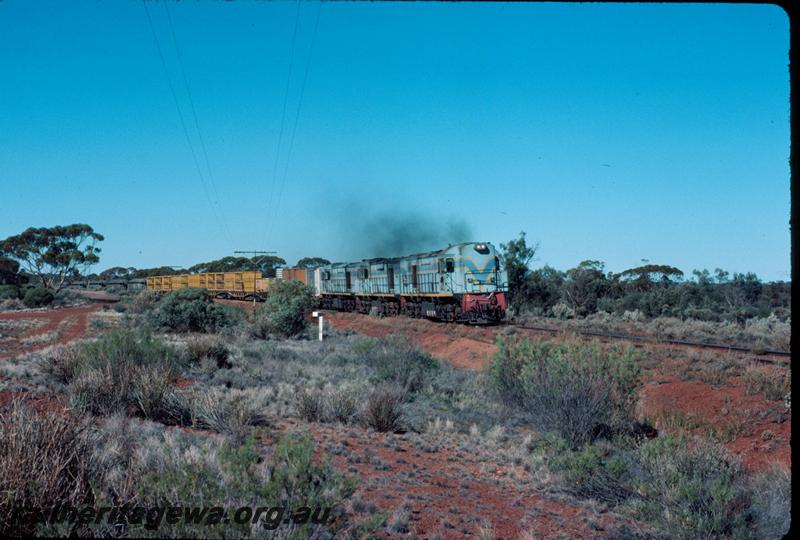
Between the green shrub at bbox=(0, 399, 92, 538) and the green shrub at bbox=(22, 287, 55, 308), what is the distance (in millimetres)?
55139

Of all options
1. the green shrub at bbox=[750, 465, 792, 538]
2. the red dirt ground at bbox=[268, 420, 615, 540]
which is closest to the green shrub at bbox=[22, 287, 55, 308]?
the red dirt ground at bbox=[268, 420, 615, 540]

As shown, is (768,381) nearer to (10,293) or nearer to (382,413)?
(382,413)

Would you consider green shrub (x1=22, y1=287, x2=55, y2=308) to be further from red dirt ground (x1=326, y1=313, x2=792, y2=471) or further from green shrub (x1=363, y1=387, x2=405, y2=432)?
green shrub (x1=363, y1=387, x2=405, y2=432)

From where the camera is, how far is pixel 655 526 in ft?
23.8

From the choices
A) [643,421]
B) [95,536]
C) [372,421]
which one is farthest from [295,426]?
[643,421]

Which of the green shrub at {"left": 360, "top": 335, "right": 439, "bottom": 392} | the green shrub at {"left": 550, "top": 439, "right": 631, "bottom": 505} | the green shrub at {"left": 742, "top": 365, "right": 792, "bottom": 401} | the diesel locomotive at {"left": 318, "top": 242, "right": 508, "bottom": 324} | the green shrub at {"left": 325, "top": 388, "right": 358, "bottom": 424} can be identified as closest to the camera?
the green shrub at {"left": 550, "top": 439, "right": 631, "bottom": 505}

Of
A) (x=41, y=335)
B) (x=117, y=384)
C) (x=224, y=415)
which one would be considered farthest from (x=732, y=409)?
(x=41, y=335)

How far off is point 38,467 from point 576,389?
29.8 ft

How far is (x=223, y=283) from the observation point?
67312 mm

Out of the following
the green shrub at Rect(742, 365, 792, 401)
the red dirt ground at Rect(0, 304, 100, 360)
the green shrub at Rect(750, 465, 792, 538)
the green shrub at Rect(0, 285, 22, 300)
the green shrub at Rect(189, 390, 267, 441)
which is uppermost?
the green shrub at Rect(0, 285, 22, 300)

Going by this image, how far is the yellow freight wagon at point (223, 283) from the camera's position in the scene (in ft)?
192

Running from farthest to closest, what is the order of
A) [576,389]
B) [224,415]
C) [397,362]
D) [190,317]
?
[190,317] → [397,362] → [576,389] → [224,415]

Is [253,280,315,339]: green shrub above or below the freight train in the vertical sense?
below

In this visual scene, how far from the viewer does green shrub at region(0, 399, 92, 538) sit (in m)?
Result: 4.40
